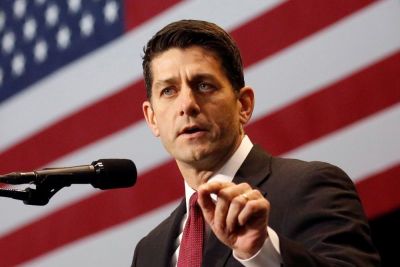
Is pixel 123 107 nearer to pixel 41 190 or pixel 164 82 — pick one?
pixel 164 82

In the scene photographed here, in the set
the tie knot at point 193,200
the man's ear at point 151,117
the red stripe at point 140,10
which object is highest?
the red stripe at point 140,10

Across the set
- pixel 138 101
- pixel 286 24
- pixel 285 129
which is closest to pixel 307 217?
pixel 285 129

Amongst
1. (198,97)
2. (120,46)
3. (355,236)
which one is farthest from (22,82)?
(355,236)

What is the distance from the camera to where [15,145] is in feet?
9.85

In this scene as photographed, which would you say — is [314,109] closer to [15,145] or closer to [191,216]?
[191,216]

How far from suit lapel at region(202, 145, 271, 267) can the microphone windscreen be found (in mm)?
231

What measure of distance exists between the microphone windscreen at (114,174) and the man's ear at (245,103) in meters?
0.41

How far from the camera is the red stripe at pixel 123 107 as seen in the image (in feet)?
7.66

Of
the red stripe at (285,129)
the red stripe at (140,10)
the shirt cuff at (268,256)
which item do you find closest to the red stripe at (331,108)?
the red stripe at (285,129)

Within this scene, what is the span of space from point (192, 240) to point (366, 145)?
0.62 m

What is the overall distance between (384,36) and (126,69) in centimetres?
92

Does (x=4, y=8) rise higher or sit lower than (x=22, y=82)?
higher

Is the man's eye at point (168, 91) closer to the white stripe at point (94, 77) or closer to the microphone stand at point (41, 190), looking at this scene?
the microphone stand at point (41, 190)

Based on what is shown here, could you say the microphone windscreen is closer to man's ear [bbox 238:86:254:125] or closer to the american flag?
man's ear [bbox 238:86:254:125]
